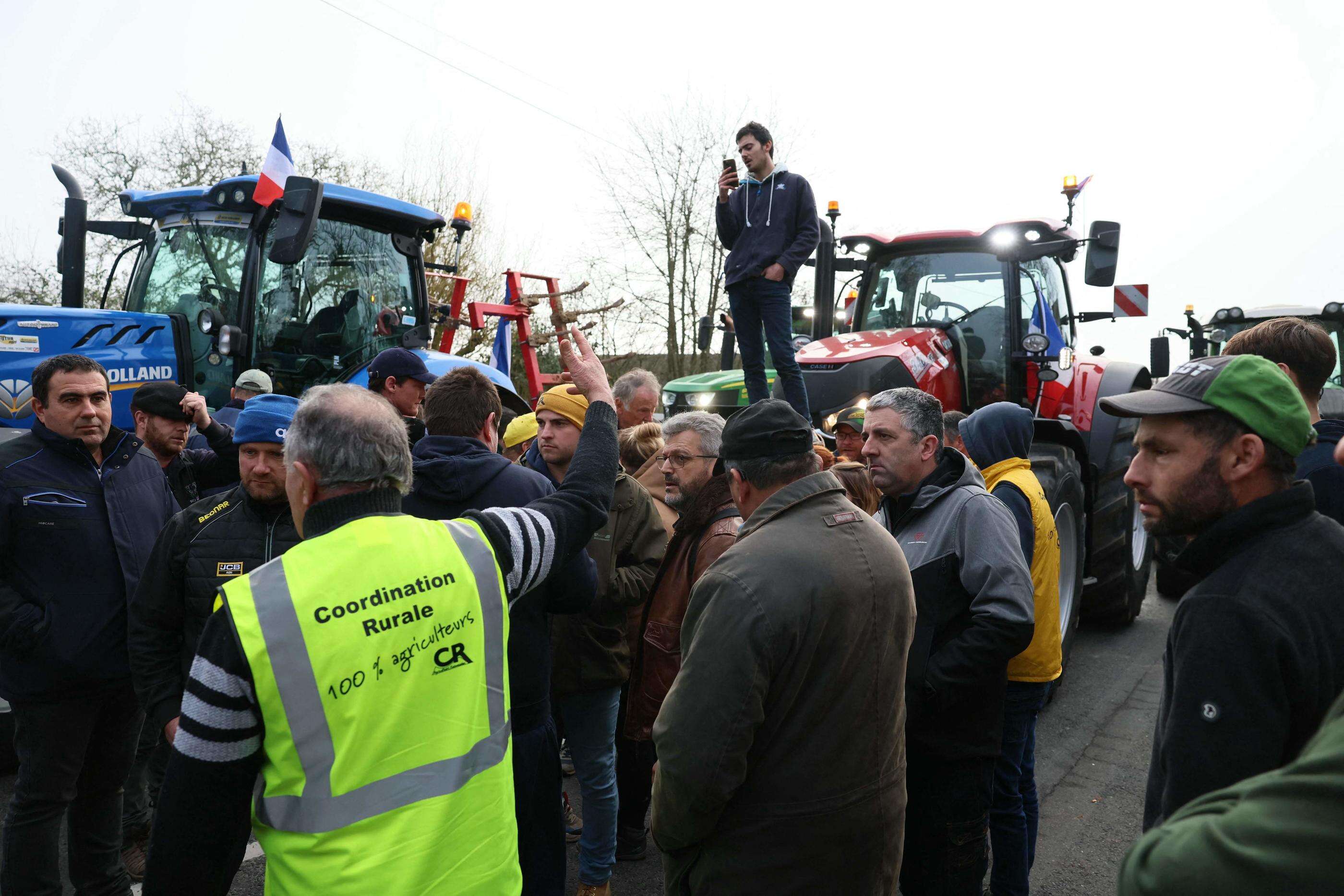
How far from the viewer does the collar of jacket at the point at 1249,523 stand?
4.92 ft

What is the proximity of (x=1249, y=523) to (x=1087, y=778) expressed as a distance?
11.5ft

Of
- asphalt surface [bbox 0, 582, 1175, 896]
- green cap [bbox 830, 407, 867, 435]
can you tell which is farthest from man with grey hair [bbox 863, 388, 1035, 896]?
green cap [bbox 830, 407, 867, 435]

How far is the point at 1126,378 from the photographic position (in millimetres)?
6625

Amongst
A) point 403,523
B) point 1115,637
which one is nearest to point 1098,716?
point 1115,637

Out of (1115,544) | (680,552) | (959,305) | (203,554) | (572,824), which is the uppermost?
(959,305)

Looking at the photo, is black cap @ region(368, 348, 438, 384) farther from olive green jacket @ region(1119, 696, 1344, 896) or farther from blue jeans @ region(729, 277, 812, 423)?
olive green jacket @ region(1119, 696, 1344, 896)

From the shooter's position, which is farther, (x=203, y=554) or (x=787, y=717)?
(x=203, y=554)

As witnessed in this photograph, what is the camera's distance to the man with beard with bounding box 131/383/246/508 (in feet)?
12.7

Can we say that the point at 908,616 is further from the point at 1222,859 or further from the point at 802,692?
the point at 1222,859

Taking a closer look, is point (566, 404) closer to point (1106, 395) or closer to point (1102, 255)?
point (1102, 255)

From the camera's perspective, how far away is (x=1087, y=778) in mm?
4457

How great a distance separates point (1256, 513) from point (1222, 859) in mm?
808

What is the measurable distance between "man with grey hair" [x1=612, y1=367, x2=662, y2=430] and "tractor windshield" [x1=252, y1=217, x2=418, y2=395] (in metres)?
2.86

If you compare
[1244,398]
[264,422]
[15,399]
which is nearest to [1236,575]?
[1244,398]
